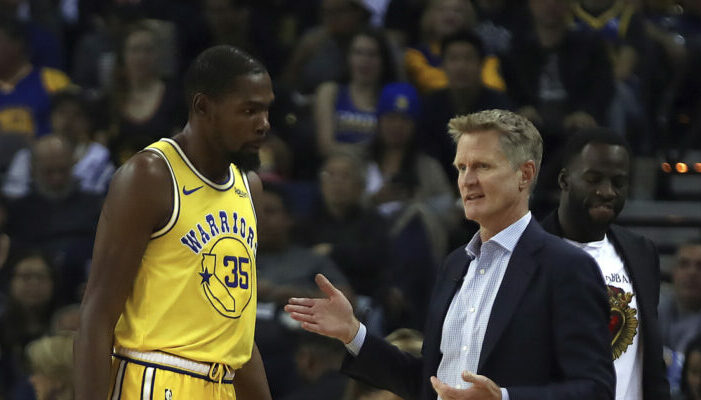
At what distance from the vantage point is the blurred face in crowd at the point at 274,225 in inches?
300

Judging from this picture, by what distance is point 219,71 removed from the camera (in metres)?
4.16

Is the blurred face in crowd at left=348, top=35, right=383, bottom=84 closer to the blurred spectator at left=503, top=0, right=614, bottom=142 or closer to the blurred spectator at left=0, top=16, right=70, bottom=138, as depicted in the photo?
the blurred spectator at left=503, top=0, right=614, bottom=142

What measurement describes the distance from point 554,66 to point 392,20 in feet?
6.71

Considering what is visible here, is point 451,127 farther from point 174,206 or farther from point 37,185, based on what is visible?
point 37,185

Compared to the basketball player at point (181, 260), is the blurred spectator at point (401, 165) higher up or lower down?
lower down

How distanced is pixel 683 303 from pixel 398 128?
240 centimetres

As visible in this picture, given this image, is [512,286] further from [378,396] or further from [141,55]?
[141,55]

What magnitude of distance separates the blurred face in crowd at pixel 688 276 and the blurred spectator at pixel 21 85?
5.08m

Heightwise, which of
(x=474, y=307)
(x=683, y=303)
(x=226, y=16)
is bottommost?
(x=683, y=303)

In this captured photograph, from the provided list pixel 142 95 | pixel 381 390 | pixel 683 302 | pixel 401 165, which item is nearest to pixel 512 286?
pixel 381 390

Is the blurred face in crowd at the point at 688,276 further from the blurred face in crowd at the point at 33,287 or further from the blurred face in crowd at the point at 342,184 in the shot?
the blurred face in crowd at the point at 33,287

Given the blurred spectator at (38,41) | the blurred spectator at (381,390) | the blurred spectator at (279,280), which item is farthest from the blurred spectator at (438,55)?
the blurred spectator at (381,390)

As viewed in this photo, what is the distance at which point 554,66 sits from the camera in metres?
9.37

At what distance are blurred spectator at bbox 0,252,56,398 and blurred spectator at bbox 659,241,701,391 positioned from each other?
13.1 ft
